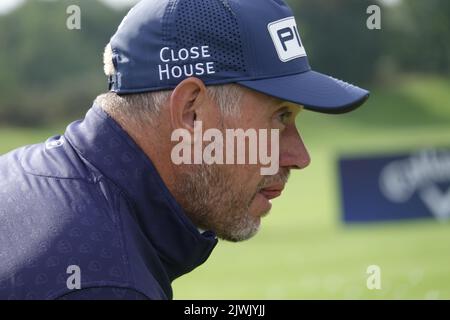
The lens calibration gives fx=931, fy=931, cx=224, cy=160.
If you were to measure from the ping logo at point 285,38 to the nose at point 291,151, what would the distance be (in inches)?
8.1

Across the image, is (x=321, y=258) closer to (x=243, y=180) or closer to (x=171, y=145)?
(x=243, y=180)

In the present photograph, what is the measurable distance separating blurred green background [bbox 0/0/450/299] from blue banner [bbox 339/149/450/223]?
22 cm

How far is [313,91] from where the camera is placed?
8.15ft

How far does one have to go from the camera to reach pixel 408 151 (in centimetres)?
1324

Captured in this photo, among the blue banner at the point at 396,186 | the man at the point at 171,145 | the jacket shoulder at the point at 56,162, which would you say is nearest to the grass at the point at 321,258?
the blue banner at the point at 396,186

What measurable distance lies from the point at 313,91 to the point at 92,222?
73cm

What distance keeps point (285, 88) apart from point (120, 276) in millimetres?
722

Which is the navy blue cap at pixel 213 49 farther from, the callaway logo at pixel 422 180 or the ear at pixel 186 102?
the callaway logo at pixel 422 180

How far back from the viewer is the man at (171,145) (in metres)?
2.16

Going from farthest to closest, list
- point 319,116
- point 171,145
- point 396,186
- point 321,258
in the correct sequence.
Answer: point 319,116 < point 396,186 < point 321,258 < point 171,145

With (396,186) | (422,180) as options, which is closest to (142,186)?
(422,180)

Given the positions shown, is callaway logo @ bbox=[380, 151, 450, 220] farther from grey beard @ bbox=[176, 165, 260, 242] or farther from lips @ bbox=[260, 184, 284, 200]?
grey beard @ bbox=[176, 165, 260, 242]

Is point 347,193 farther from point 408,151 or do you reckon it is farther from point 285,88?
point 285,88
